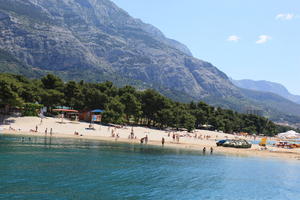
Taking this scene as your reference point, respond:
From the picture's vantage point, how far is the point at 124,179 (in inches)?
1280

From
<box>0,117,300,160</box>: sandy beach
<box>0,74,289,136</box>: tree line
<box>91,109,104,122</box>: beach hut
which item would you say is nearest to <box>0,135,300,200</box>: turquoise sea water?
<box>0,117,300,160</box>: sandy beach

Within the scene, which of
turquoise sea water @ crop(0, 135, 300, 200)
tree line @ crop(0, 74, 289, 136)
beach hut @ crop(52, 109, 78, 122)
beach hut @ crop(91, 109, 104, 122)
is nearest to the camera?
turquoise sea water @ crop(0, 135, 300, 200)

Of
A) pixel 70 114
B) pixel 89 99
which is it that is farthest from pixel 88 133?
pixel 89 99

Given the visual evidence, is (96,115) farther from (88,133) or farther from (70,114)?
(70,114)

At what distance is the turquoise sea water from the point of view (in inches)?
1021

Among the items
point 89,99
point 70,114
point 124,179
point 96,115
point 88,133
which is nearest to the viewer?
point 124,179

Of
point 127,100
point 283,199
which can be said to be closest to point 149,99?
point 127,100

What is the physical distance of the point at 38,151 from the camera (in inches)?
1844

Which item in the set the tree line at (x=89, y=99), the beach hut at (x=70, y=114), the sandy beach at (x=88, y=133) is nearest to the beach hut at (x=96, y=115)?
the tree line at (x=89, y=99)

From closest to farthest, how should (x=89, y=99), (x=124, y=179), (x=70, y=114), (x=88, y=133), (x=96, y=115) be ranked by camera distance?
(x=124, y=179) < (x=88, y=133) < (x=96, y=115) < (x=70, y=114) < (x=89, y=99)

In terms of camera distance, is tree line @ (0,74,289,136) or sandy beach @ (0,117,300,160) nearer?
sandy beach @ (0,117,300,160)

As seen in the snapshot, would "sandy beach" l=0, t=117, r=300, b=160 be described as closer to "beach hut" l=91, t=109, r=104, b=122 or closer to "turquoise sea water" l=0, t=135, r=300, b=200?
"beach hut" l=91, t=109, r=104, b=122

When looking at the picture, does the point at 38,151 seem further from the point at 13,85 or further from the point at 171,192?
the point at 13,85

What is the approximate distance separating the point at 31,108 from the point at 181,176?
214 feet
